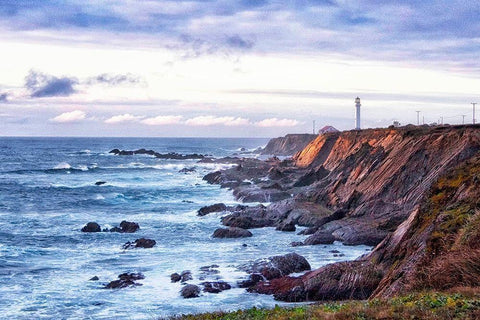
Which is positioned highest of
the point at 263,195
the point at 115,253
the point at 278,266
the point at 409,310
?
the point at 409,310

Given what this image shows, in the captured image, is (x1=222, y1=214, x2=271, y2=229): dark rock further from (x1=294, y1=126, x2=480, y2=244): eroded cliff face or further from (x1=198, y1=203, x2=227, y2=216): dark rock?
(x1=198, y1=203, x2=227, y2=216): dark rock

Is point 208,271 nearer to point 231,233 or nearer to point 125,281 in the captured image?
point 125,281

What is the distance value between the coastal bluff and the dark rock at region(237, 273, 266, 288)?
451 mm

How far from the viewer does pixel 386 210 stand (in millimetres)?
38000

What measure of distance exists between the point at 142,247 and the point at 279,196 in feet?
70.6

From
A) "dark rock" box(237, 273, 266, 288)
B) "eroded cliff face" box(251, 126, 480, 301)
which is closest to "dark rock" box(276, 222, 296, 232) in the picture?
"eroded cliff face" box(251, 126, 480, 301)

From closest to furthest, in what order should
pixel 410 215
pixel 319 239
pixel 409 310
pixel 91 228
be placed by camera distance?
pixel 409 310 < pixel 410 215 < pixel 319 239 < pixel 91 228

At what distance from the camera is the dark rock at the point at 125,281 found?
989 inches

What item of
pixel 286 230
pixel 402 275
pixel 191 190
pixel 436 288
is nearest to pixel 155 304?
pixel 402 275

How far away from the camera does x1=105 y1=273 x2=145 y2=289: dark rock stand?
25125 millimetres

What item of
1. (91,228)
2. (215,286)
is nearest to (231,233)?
(91,228)

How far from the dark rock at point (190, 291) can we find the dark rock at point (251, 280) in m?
1.99

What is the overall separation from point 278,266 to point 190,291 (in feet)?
15.1

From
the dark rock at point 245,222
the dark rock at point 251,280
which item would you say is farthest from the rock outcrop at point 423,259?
the dark rock at point 245,222
